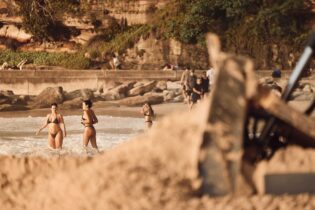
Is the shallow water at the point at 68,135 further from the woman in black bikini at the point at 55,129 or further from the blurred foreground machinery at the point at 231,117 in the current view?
the blurred foreground machinery at the point at 231,117

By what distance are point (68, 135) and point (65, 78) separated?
11.8 metres

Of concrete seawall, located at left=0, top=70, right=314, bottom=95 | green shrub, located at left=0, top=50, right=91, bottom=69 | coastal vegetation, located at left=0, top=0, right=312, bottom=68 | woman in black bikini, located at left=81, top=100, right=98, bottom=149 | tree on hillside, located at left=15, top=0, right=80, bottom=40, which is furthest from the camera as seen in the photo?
tree on hillside, located at left=15, top=0, right=80, bottom=40

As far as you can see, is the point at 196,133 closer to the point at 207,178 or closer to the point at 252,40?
the point at 207,178

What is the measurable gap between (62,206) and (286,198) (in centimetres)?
87

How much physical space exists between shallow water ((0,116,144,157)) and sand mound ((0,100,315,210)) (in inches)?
368

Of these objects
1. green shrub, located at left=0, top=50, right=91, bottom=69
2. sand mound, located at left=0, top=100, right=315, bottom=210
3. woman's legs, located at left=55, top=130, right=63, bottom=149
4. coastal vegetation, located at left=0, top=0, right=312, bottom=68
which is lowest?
woman's legs, located at left=55, top=130, right=63, bottom=149

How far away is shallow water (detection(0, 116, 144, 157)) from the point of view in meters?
13.7

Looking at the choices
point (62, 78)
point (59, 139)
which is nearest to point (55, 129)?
point (59, 139)

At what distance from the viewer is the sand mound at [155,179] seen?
2.62m

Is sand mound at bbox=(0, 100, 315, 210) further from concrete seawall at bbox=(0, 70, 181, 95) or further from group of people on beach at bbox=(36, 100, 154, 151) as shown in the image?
concrete seawall at bbox=(0, 70, 181, 95)

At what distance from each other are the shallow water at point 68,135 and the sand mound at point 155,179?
936cm

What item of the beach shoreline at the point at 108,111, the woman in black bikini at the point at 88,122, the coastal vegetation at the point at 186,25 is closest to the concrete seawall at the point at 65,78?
the beach shoreline at the point at 108,111

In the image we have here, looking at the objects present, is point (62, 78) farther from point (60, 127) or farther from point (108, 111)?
point (60, 127)

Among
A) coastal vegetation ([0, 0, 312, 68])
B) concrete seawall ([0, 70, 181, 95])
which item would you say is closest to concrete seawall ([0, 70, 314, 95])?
concrete seawall ([0, 70, 181, 95])
